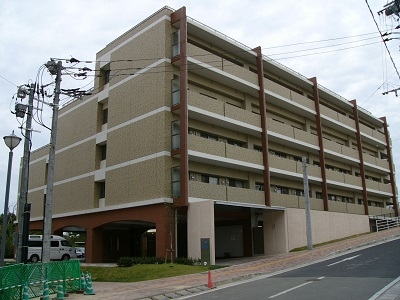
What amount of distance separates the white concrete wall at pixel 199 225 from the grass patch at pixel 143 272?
218 cm

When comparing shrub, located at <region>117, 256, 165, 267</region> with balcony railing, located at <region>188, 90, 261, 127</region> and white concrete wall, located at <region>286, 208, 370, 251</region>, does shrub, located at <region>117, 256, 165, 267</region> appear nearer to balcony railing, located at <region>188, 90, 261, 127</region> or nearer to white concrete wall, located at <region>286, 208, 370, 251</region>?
balcony railing, located at <region>188, 90, 261, 127</region>

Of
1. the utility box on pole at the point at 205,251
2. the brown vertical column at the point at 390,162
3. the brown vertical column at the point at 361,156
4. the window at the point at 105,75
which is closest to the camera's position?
the utility box on pole at the point at 205,251

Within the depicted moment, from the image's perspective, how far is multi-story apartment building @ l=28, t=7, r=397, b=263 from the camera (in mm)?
26969

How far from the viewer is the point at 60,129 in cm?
3981

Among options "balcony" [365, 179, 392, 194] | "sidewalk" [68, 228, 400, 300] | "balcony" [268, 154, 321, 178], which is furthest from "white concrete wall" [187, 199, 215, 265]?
"balcony" [365, 179, 392, 194]

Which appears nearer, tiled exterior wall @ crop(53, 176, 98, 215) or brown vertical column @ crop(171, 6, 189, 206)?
brown vertical column @ crop(171, 6, 189, 206)

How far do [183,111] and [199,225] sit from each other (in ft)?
23.2

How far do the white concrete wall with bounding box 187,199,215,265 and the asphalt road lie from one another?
19.2 feet

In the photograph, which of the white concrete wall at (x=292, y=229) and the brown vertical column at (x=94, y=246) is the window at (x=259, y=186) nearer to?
the white concrete wall at (x=292, y=229)

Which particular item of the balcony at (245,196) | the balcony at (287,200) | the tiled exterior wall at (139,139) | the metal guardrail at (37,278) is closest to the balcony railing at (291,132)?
the balcony at (287,200)

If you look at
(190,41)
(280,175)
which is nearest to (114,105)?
(190,41)

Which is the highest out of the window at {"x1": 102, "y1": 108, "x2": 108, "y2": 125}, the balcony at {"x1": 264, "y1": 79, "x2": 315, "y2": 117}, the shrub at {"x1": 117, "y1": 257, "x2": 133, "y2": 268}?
the balcony at {"x1": 264, "y1": 79, "x2": 315, "y2": 117}

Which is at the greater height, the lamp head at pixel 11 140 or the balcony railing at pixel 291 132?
the balcony railing at pixel 291 132

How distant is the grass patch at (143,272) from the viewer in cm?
2041
